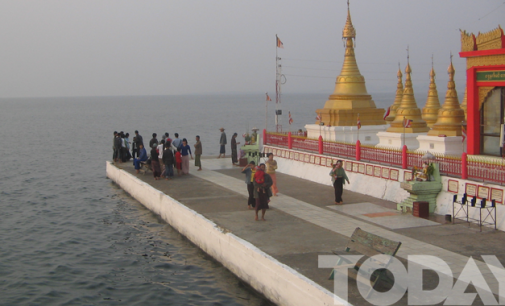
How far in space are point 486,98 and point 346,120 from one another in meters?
9.20

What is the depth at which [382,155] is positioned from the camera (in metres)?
18.9

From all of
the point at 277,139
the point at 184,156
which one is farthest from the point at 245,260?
the point at 277,139

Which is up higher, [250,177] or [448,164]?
[448,164]

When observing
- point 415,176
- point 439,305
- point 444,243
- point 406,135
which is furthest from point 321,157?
point 439,305

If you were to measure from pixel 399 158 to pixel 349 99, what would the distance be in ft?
29.2

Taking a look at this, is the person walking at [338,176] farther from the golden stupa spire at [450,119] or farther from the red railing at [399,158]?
the golden stupa spire at [450,119]

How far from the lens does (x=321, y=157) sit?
22.1m

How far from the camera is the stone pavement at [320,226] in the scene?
11.9 m

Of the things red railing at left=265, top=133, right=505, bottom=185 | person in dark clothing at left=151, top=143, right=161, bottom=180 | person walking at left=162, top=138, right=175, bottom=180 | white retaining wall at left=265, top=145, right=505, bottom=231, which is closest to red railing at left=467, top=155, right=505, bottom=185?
red railing at left=265, top=133, right=505, bottom=185

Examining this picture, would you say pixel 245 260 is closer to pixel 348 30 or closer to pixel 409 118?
pixel 409 118

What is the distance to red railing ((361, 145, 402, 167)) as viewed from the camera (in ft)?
59.5

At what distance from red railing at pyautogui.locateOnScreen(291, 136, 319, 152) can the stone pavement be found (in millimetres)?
2215

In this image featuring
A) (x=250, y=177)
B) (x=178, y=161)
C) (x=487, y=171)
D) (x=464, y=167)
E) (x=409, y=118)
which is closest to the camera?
(x=487, y=171)

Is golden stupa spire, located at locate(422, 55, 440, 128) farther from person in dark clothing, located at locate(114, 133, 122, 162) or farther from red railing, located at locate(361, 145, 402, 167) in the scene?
person in dark clothing, located at locate(114, 133, 122, 162)
